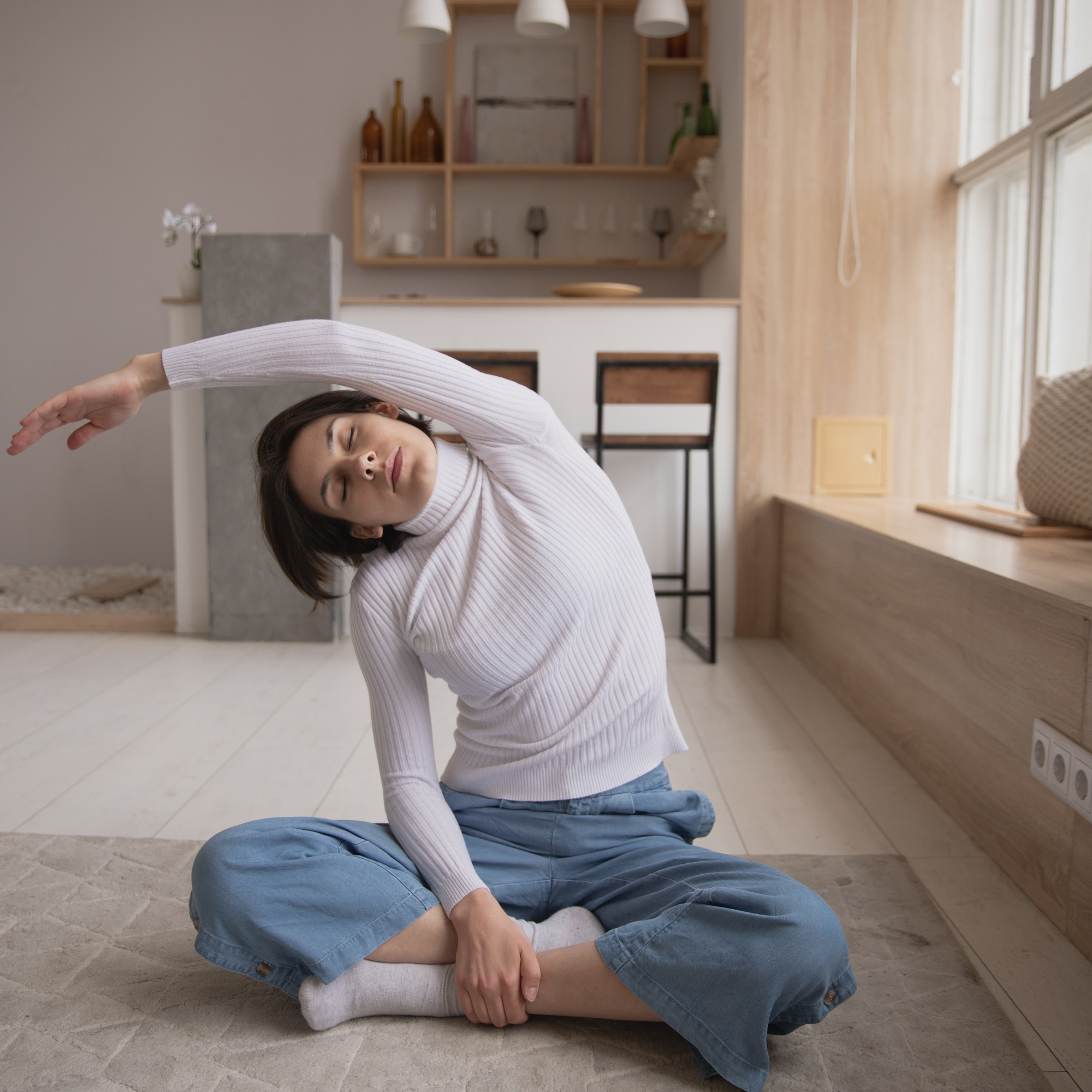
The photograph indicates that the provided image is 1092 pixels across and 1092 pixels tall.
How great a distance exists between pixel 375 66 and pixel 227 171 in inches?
35.4

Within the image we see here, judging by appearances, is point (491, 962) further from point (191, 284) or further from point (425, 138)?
point (425, 138)

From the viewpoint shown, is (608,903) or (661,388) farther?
(661,388)

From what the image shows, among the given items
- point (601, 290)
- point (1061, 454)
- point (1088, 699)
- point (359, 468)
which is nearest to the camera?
point (359, 468)

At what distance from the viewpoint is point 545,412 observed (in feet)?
4.05

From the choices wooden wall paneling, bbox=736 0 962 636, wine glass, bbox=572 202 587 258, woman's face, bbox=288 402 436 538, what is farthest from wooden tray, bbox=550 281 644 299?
woman's face, bbox=288 402 436 538

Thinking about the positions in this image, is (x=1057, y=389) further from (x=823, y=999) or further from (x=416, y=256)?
(x=416, y=256)

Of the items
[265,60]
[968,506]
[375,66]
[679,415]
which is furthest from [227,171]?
[968,506]

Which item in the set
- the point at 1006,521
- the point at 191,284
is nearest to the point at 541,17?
the point at 191,284

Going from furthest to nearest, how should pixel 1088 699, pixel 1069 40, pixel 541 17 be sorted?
pixel 541 17 < pixel 1069 40 < pixel 1088 699

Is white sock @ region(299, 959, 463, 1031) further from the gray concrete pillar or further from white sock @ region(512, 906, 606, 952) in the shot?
the gray concrete pillar

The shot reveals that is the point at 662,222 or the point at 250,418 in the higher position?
the point at 662,222

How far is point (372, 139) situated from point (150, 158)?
1.16 metres

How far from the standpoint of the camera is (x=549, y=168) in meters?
4.79

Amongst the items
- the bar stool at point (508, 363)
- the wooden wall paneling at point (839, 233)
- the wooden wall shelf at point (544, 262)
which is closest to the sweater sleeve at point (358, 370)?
the bar stool at point (508, 363)
